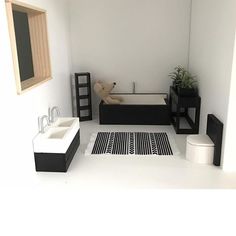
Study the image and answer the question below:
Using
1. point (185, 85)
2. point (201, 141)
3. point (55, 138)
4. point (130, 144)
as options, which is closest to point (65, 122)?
point (55, 138)

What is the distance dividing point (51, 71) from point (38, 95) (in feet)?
1.87

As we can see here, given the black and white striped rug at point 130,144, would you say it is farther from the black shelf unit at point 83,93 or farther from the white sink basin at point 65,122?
the black shelf unit at point 83,93

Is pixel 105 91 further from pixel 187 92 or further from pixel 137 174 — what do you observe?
pixel 137 174

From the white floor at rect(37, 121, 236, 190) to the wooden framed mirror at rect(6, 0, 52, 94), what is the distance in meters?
0.95

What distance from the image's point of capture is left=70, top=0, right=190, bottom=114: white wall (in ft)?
13.9

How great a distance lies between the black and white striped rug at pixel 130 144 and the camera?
3.14 m

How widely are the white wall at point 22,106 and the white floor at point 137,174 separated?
328mm

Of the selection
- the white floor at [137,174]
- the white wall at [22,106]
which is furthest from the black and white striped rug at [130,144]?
the white wall at [22,106]

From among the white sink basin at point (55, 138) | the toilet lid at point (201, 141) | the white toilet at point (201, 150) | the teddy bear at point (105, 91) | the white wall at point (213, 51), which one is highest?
the white wall at point (213, 51)

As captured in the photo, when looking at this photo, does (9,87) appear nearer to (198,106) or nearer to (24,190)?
(24,190)

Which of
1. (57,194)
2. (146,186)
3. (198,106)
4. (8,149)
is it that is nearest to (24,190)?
(57,194)

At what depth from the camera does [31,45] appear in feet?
9.73

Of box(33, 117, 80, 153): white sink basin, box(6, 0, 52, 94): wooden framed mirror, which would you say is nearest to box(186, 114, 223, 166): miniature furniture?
box(33, 117, 80, 153): white sink basin

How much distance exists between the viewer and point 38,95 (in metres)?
2.81
